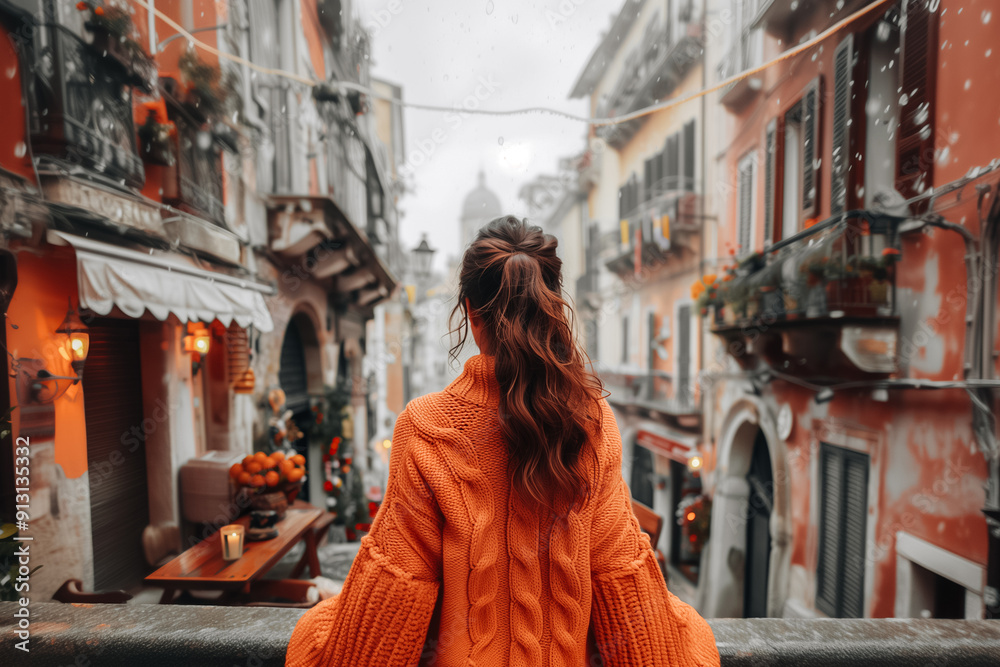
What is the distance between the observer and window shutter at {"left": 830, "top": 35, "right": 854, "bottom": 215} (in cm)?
236

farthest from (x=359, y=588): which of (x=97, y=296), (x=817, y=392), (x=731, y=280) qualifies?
(x=731, y=280)

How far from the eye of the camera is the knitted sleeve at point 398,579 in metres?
0.96

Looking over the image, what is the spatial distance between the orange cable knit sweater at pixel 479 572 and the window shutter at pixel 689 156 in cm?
335

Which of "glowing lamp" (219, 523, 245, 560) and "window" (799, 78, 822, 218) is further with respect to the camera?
"window" (799, 78, 822, 218)

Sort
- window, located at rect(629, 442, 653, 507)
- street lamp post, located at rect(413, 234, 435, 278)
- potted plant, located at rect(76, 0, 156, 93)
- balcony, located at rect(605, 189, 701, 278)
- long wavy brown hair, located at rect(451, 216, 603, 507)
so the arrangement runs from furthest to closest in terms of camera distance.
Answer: window, located at rect(629, 442, 653, 507) < street lamp post, located at rect(413, 234, 435, 278) < balcony, located at rect(605, 189, 701, 278) < potted plant, located at rect(76, 0, 156, 93) < long wavy brown hair, located at rect(451, 216, 603, 507)

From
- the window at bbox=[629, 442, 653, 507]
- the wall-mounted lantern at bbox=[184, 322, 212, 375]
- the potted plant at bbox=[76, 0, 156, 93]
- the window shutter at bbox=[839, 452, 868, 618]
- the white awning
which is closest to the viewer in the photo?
the white awning

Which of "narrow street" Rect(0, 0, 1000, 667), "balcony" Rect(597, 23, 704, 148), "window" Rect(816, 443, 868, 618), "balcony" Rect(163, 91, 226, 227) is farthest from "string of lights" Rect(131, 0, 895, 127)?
"window" Rect(816, 443, 868, 618)

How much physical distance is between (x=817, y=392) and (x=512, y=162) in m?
2.28

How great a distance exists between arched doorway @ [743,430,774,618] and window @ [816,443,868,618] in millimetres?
822

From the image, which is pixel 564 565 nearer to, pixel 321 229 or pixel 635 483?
pixel 321 229

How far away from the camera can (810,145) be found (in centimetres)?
260

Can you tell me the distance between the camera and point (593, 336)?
18.6 feet

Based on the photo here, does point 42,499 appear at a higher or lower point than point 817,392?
lower

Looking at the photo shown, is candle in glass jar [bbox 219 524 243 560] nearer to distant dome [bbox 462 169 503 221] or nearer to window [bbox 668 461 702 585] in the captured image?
distant dome [bbox 462 169 503 221]
